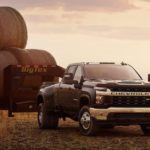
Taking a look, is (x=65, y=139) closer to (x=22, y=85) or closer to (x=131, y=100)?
(x=131, y=100)

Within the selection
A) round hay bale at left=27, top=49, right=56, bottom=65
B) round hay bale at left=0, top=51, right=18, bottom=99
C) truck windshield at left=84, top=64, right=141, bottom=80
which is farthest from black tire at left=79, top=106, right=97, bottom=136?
round hay bale at left=27, top=49, right=56, bottom=65

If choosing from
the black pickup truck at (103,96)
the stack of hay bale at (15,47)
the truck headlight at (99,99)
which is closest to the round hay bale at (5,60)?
the stack of hay bale at (15,47)

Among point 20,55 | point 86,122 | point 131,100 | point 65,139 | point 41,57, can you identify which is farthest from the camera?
point 41,57

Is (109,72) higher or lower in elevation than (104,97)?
higher

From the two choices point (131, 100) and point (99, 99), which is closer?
point (99, 99)

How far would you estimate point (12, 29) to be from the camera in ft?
72.3

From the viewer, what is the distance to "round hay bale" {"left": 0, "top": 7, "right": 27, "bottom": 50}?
854 inches

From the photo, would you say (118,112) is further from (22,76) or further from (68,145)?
(22,76)

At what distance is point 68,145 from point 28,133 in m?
3.20

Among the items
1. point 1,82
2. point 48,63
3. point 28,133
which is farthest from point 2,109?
point 28,133

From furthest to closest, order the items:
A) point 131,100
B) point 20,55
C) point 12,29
→ point 12,29, point 20,55, point 131,100

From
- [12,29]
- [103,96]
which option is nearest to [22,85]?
[12,29]

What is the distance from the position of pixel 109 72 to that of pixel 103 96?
1591 mm

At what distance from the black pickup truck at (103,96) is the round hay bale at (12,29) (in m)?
5.78
